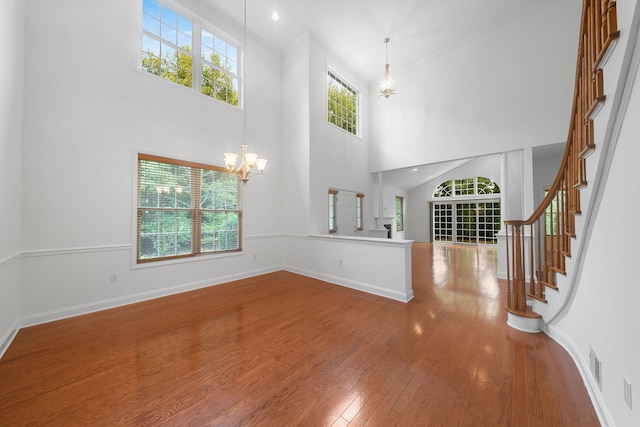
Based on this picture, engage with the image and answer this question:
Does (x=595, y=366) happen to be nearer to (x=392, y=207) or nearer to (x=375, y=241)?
(x=375, y=241)

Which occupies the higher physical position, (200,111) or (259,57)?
(259,57)

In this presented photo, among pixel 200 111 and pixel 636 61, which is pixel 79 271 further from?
pixel 636 61

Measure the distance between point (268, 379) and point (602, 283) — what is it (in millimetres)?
2348

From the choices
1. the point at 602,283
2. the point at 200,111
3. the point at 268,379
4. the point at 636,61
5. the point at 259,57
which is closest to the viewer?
the point at 636,61

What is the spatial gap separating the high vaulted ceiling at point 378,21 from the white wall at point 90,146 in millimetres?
2110

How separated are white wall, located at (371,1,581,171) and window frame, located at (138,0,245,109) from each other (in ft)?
12.9

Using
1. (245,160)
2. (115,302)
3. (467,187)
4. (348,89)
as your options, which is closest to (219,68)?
(245,160)

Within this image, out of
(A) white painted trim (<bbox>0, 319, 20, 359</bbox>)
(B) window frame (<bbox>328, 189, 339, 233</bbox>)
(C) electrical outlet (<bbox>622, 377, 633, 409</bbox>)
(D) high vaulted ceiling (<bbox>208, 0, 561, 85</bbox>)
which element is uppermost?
(D) high vaulted ceiling (<bbox>208, 0, 561, 85</bbox>)

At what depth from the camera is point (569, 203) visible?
2.05 metres

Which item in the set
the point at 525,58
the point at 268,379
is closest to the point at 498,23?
the point at 525,58

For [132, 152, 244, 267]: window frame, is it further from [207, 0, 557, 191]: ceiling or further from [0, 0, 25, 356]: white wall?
[207, 0, 557, 191]: ceiling

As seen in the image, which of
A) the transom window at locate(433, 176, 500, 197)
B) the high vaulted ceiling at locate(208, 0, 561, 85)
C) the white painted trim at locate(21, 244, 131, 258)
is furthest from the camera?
the transom window at locate(433, 176, 500, 197)

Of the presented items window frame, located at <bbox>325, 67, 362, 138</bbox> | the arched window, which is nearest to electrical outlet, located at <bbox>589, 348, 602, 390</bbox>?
window frame, located at <bbox>325, 67, 362, 138</bbox>

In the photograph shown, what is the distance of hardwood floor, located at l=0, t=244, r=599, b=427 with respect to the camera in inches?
57.7
